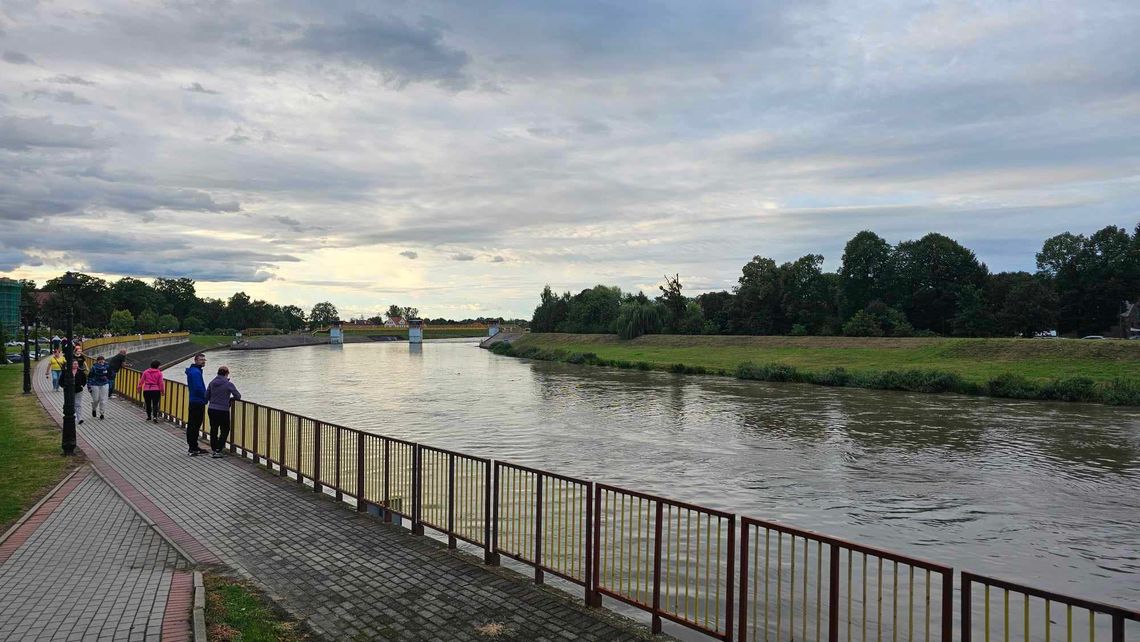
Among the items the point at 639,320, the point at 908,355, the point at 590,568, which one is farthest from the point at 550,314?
the point at 590,568

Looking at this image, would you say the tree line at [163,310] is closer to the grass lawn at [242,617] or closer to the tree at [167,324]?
Result: the tree at [167,324]

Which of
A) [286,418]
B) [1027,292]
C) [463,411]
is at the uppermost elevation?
[1027,292]

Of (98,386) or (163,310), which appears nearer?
(98,386)

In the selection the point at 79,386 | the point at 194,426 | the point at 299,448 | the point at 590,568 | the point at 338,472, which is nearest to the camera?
the point at 590,568

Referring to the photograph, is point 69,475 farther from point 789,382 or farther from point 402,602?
point 789,382

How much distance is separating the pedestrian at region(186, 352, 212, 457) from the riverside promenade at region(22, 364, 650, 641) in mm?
1721

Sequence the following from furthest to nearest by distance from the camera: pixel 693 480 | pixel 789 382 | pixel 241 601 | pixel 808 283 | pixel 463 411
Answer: pixel 808 283
pixel 789 382
pixel 463 411
pixel 693 480
pixel 241 601

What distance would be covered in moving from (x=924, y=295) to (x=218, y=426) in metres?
69.8

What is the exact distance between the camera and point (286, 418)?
12.4 meters

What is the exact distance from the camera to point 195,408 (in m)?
14.6

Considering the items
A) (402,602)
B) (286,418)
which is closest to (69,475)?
(286,418)

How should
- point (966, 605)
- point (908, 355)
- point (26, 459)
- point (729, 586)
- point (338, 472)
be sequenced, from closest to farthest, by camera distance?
point (966, 605)
point (729, 586)
point (338, 472)
point (26, 459)
point (908, 355)

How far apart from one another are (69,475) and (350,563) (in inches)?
282

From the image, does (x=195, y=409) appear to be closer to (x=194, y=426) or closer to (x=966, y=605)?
(x=194, y=426)
